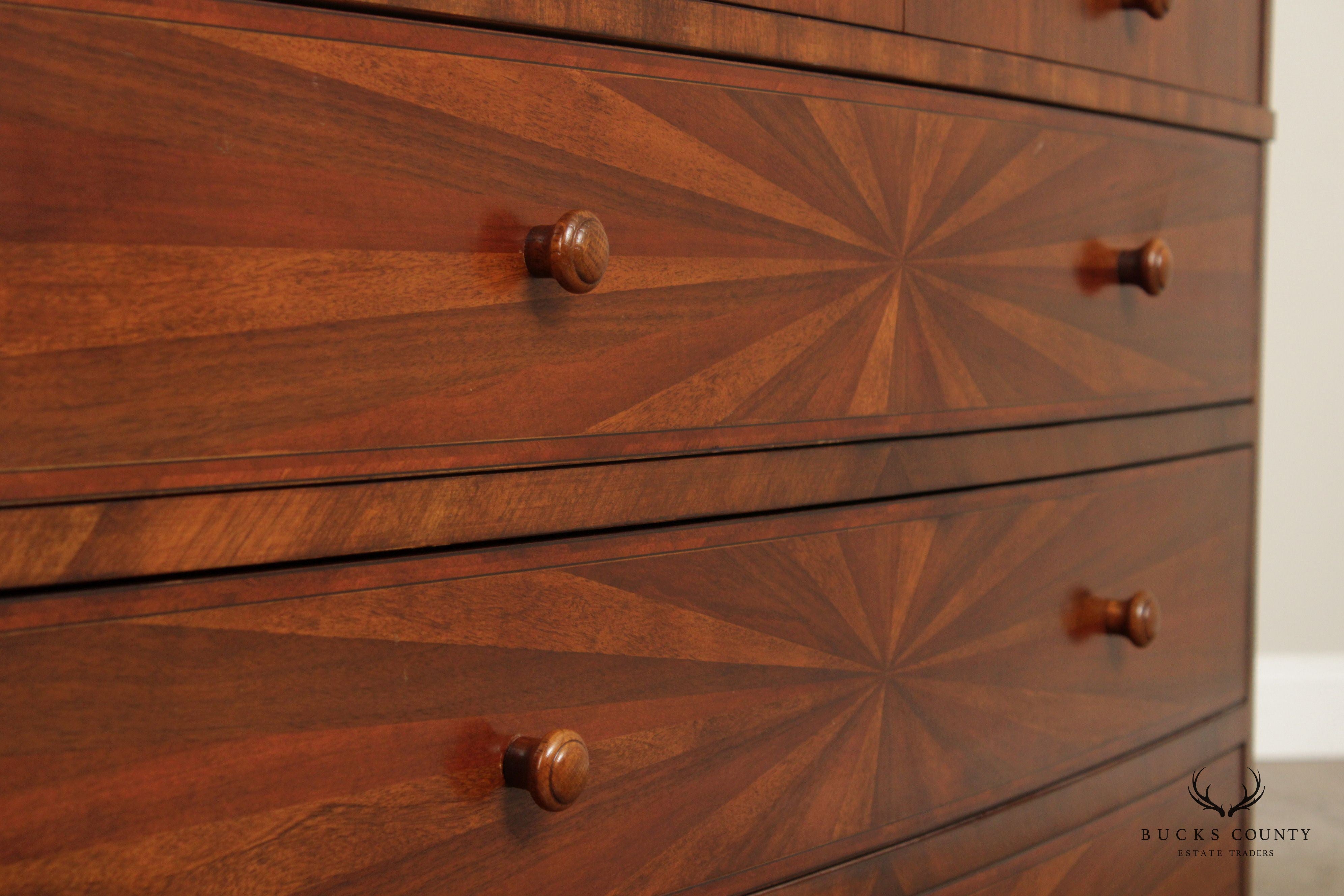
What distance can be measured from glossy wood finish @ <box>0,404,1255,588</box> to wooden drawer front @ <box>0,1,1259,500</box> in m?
0.01

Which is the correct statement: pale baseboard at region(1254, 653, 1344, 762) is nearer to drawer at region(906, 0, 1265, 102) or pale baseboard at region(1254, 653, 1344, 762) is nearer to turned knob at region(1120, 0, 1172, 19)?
drawer at region(906, 0, 1265, 102)

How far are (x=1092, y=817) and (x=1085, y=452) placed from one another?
0.93 ft

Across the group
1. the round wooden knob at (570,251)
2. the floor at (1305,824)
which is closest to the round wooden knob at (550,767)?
the round wooden knob at (570,251)

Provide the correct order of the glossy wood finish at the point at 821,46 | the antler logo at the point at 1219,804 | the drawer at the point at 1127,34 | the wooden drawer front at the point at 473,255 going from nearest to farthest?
the wooden drawer front at the point at 473,255, the glossy wood finish at the point at 821,46, the drawer at the point at 1127,34, the antler logo at the point at 1219,804

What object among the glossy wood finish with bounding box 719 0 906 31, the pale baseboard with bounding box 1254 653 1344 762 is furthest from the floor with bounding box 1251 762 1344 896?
the glossy wood finish with bounding box 719 0 906 31

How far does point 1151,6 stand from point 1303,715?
1433 millimetres

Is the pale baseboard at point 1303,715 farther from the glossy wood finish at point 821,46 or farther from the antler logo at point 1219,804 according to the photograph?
the glossy wood finish at point 821,46

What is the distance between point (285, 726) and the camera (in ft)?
1.71

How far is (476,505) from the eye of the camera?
578 millimetres

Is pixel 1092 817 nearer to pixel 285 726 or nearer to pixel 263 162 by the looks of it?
pixel 285 726

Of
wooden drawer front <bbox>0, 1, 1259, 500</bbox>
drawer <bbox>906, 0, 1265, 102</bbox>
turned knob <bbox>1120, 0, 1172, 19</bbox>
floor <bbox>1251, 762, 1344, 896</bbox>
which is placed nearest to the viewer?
wooden drawer front <bbox>0, 1, 1259, 500</bbox>

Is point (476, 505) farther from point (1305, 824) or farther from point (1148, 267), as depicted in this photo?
point (1305, 824)

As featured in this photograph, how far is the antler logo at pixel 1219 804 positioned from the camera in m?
1.01

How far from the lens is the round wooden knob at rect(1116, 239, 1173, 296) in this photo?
87 centimetres
